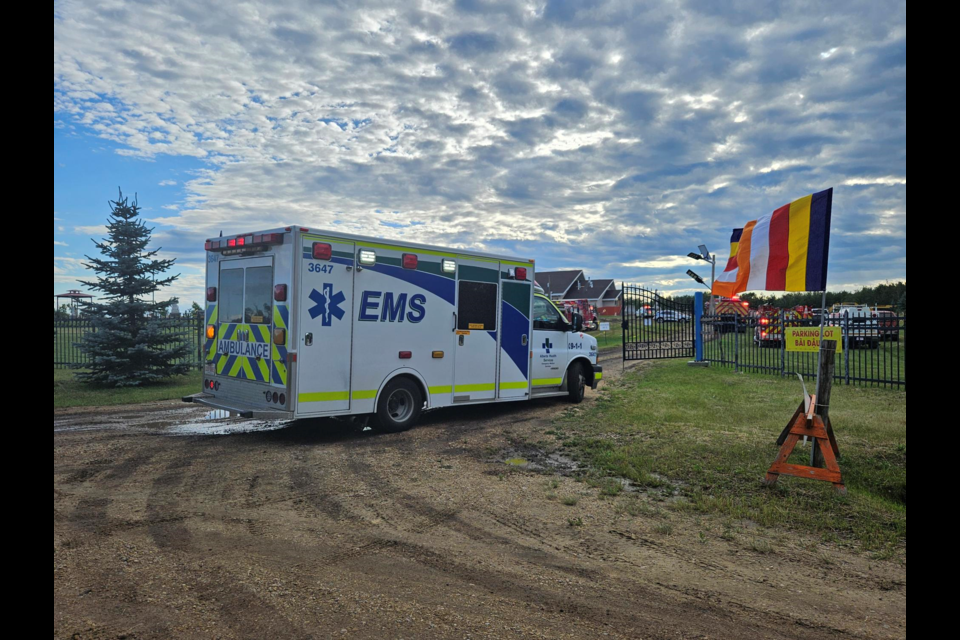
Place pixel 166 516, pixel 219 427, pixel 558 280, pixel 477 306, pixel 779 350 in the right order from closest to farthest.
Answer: pixel 166 516 < pixel 219 427 < pixel 477 306 < pixel 779 350 < pixel 558 280

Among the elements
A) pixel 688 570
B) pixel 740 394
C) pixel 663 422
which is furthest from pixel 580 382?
pixel 688 570

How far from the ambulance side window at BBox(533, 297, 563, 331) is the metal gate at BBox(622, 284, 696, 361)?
20.6 feet

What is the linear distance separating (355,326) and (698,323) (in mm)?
13163

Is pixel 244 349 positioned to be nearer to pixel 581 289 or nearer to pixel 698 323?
pixel 698 323

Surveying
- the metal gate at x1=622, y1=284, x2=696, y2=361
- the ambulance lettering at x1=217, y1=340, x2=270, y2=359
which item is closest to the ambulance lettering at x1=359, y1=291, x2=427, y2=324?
the ambulance lettering at x1=217, y1=340, x2=270, y2=359

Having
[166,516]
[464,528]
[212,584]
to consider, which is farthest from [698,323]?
[212,584]

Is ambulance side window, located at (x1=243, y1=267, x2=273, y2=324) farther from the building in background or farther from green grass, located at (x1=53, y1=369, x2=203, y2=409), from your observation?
the building in background

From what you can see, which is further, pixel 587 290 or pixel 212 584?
pixel 587 290

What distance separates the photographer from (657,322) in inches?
761

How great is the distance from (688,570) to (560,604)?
1.10 meters

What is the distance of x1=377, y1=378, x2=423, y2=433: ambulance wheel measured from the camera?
27.9ft

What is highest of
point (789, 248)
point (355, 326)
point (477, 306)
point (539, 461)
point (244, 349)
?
point (789, 248)

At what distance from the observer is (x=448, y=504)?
5.52 m
